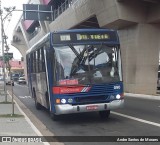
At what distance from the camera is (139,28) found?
3198 cm

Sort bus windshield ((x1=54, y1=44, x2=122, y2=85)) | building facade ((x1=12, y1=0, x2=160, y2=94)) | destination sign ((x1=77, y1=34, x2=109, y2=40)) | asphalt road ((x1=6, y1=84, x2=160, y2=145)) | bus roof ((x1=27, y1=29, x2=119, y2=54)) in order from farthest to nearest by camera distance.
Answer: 1. building facade ((x1=12, y1=0, x2=160, y2=94))
2. destination sign ((x1=77, y1=34, x2=109, y2=40))
3. bus roof ((x1=27, y1=29, x2=119, y2=54))
4. bus windshield ((x1=54, y1=44, x2=122, y2=85))
5. asphalt road ((x1=6, y1=84, x2=160, y2=145))

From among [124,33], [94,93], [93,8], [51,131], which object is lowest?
[51,131]

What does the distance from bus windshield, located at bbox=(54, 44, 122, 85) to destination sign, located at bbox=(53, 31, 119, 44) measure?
218 mm

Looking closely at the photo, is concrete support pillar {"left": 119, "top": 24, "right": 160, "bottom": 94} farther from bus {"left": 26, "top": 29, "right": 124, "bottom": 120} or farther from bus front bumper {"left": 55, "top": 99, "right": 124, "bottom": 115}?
bus front bumper {"left": 55, "top": 99, "right": 124, "bottom": 115}

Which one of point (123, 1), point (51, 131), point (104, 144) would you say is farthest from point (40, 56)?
point (123, 1)

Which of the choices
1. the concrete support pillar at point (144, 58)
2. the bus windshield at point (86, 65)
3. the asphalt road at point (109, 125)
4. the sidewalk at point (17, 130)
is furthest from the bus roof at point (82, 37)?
the concrete support pillar at point (144, 58)

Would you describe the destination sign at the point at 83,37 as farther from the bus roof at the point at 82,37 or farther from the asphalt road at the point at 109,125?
the asphalt road at the point at 109,125

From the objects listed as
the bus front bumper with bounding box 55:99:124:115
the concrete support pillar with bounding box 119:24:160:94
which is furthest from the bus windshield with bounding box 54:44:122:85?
the concrete support pillar with bounding box 119:24:160:94

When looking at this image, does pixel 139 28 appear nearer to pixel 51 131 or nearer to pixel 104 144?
pixel 51 131

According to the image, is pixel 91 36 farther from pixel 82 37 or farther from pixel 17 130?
pixel 17 130

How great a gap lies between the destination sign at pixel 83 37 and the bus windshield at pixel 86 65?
218 mm

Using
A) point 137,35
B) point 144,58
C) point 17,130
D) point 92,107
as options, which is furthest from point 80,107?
point 137,35

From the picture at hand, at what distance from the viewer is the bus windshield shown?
13320mm

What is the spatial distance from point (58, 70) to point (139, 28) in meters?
19.6
